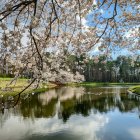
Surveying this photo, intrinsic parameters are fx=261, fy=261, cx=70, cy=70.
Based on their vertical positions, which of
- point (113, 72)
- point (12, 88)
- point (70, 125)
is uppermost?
point (113, 72)

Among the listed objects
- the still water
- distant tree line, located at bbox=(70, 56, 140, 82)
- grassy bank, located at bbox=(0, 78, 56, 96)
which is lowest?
the still water

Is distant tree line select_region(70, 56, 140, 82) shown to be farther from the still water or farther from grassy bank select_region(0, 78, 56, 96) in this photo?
the still water

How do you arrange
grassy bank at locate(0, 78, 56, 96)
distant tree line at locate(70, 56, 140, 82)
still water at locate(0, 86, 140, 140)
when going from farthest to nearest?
distant tree line at locate(70, 56, 140, 82) < still water at locate(0, 86, 140, 140) < grassy bank at locate(0, 78, 56, 96)

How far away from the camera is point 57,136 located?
19828 mm

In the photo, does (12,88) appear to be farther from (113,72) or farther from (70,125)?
(113,72)

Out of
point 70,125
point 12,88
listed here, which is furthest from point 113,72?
point 12,88

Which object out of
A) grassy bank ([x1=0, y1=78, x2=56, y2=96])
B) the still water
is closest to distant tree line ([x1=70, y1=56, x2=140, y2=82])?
grassy bank ([x1=0, y1=78, x2=56, y2=96])

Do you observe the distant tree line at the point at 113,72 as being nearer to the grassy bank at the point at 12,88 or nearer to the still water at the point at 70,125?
the grassy bank at the point at 12,88

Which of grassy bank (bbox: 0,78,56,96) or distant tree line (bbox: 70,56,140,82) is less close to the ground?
distant tree line (bbox: 70,56,140,82)

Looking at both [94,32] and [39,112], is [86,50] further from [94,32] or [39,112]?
[39,112]

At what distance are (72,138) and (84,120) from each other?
688 cm

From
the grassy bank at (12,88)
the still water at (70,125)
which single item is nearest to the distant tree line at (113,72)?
the grassy bank at (12,88)

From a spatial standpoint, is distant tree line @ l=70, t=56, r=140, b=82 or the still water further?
distant tree line @ l=70, t=56, r=140, b=82

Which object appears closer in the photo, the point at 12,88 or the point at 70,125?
the point at 12,88
